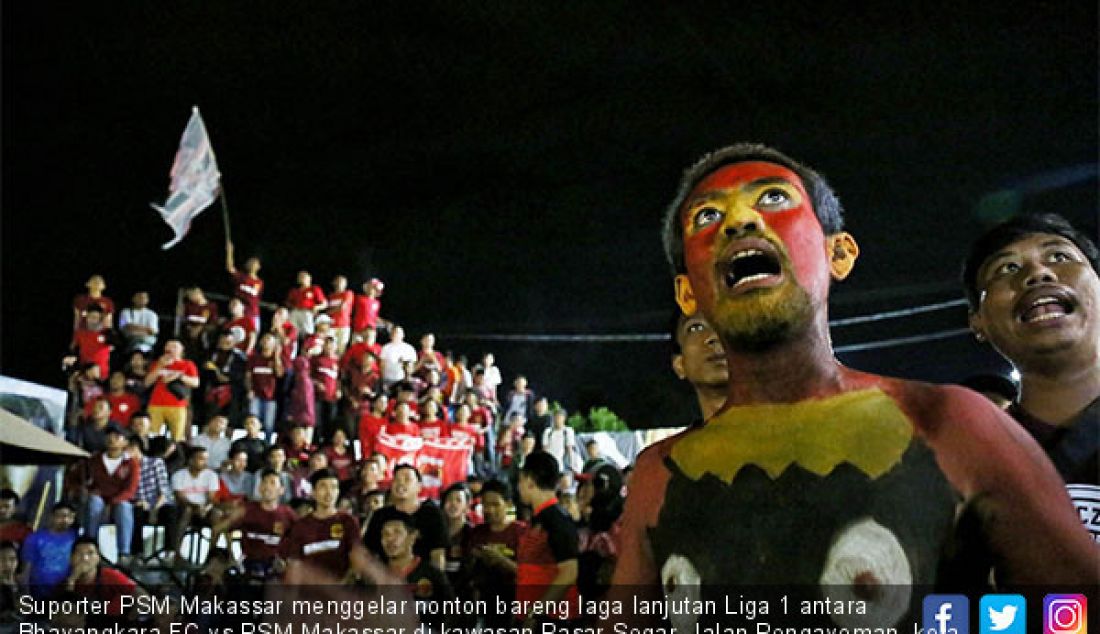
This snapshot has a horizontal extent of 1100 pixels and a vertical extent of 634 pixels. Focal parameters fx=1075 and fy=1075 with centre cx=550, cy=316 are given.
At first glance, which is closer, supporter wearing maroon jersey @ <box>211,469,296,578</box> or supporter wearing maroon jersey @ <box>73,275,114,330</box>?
supporter wearing maroon jersey @ <box>211,469,296,578</box>

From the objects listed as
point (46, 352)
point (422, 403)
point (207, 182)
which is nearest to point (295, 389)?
point (422, 403)

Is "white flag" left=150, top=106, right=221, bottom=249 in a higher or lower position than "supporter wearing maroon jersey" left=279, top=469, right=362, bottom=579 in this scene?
higher

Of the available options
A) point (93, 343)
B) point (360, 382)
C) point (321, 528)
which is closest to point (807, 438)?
point (321, 528)

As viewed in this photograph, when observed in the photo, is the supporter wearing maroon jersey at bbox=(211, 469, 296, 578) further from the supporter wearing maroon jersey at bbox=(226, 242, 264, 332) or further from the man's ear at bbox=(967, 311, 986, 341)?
the man's ear at bbox=(967, 311, 986, 341)

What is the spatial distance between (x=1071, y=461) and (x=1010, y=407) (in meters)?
0.32

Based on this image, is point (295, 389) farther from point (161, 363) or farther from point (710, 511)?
point (710, 511)

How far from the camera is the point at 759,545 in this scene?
1995 mm

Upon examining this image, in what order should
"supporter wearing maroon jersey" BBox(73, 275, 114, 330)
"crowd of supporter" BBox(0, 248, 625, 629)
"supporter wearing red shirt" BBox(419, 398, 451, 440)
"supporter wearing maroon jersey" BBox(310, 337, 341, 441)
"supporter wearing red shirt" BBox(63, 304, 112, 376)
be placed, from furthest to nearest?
"supporter wearing maroon jersey" BBox(310, 337, 341, 441), "supporter wearing maroon jersey" BBox(73, 275, 114, 330), "supporter wearing red shirt" BBox(419, 398, 451, 440), "supporter wearing red shirt" BBox(63, 304, 112, 376), "crowd of supporter" BBox(0, 248, 625, 629)

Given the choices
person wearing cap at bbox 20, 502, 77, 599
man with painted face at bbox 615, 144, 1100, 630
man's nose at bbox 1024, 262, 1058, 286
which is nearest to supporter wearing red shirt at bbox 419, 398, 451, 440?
person wearing cap at bbox 20, 502, 77, 599

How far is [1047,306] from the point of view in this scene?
8.56 feet

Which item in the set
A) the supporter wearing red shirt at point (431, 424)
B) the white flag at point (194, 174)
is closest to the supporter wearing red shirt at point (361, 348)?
the supporter wearing red shirt at point (431, 424)

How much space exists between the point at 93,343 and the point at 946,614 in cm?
1156

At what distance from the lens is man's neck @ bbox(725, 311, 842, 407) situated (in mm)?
2098

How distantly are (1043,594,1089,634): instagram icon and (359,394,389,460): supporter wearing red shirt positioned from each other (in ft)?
33.4
